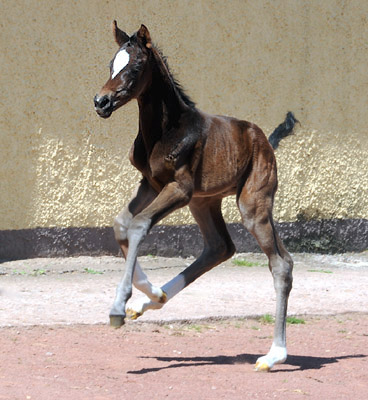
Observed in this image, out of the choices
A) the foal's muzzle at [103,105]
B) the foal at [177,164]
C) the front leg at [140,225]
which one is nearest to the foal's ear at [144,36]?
the foal at [177,164]

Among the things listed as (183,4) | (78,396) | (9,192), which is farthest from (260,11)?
(78,396)

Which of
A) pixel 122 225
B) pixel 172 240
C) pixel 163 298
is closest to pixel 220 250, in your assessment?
pixel 163 298

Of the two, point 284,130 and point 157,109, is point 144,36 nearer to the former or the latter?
point 157,109

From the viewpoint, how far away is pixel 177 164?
18.1 ft

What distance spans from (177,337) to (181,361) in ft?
2.30

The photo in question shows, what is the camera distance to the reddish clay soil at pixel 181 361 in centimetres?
489

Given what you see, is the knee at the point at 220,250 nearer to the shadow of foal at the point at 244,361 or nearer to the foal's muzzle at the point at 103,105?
the shadow of foal at the point at 244,361

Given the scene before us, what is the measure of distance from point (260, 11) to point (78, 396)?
6602 millimetres

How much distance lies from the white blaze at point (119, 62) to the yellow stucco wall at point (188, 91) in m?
3.95

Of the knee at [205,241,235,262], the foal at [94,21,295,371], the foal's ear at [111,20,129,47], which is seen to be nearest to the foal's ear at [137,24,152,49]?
the foal at [94,21,295,371]

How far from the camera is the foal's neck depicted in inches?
219

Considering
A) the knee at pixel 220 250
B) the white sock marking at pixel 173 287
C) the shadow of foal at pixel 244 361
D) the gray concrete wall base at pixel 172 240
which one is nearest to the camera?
the shadow of foal at pixel 244 361

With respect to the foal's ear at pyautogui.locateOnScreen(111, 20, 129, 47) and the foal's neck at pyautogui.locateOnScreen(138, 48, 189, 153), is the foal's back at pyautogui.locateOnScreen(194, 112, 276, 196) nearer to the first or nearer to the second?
the foal's neck at pyautogui.locateOnScreen(138, 48, 189, 153)

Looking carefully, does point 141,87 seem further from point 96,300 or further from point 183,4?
point 183,4
